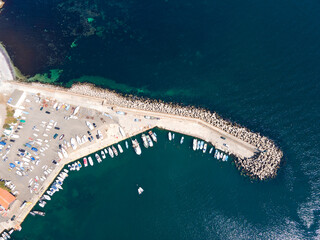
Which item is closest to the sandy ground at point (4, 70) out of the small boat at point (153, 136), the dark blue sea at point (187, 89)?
the dark blue sea at point (187, 89)

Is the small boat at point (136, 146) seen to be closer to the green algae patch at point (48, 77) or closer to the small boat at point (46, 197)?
the small boat at point (46, 197)

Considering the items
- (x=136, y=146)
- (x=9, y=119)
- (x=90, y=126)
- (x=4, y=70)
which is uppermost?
(x=4, y=70)

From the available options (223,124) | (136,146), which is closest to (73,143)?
(136,146)

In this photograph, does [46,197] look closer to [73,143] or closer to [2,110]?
[73,143]

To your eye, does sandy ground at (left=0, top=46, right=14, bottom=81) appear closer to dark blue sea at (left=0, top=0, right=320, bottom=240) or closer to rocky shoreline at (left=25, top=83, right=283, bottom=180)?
dark blue sea at (left=0, top=0, right=320, bottom=240)

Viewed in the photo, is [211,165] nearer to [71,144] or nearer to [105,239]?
[105,239]

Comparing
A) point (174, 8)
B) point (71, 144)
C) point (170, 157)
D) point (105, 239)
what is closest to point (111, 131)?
point (71, 144)
